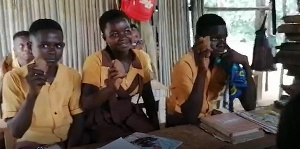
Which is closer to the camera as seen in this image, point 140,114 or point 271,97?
point 140,114

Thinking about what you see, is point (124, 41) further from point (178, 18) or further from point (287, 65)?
point (178, 18)

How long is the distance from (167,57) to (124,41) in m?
2.24

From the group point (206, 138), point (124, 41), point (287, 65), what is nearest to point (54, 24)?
point (124, 41)

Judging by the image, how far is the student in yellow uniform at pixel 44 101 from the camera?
171 cm

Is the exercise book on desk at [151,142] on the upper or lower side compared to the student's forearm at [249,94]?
lower

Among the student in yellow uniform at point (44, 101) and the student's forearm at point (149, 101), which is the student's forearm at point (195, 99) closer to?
the student's forearm at point (149, 101)

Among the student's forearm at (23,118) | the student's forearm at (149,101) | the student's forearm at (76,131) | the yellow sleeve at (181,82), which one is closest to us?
the student's forearm at (23,118)

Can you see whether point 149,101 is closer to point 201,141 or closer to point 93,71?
point 93,71

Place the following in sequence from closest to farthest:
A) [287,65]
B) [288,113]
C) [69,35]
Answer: [288,113] < [287,65] < [69,35]

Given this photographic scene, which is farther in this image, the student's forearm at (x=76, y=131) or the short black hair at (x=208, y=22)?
the short black hair at (x=208, y=22)

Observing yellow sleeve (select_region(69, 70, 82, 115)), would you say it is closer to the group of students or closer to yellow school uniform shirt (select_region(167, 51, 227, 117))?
the group of students

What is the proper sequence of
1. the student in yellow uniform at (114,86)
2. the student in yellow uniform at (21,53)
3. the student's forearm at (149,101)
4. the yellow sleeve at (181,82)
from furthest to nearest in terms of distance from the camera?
the student in yellow uniform at (21,53) < the student's forearm at (149,101) < the yellow sleeve at (181,82) < the student in yellow uniform at (114,86)

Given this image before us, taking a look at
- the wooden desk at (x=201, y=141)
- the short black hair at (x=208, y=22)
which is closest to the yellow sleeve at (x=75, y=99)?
the wooden desk at (x=201, y=141)

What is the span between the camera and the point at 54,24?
1.89 meters
